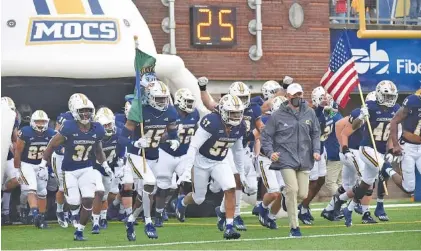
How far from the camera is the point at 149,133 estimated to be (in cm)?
1609

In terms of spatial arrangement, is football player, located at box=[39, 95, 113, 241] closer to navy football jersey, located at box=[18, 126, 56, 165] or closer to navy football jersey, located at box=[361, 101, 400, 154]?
navy football jersey, located at box=[18, 126, 56, 165]

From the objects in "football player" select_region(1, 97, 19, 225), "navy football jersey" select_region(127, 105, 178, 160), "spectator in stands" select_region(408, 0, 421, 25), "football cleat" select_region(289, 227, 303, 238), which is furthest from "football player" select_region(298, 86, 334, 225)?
"spectator in stands" select_region(408, 0, 421, 25)

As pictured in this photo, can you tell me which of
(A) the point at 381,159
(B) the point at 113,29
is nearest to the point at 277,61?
(B) the point at 113,29

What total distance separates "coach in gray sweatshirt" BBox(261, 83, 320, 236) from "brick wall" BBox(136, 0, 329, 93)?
28.6ft

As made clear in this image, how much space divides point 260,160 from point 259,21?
777 centimetres

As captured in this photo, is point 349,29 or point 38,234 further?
point 349,29

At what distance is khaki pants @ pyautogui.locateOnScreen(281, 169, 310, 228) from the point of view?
47.1 ft

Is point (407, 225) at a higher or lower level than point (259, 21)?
lower

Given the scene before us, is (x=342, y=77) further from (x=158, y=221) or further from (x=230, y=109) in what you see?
(x=230, y=109)

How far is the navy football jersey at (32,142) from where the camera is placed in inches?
720

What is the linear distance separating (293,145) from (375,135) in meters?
3.01

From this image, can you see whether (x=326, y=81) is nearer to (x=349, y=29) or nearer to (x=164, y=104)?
(x=164, y=104)

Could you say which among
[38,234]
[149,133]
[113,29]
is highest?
[113,29]

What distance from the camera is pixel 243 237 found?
1511 centimetres
